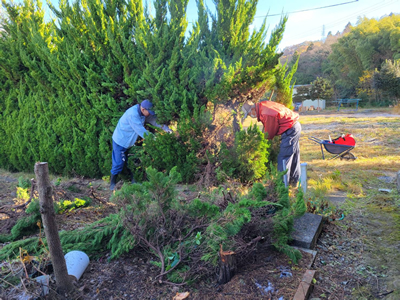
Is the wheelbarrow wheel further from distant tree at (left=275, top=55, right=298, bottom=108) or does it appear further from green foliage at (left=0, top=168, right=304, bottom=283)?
green foliage at (left=0, top=168, right=304, bottom=283)

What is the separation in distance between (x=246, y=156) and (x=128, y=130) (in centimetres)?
212

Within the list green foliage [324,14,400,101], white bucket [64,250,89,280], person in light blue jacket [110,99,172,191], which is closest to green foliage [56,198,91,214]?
person in light blue jacket [110,99,172,191]

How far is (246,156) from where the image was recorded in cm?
447

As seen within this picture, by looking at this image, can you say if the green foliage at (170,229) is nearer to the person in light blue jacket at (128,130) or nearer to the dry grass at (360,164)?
the person in light blue jacket at (128,130)

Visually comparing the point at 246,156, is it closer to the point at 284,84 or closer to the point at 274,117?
the point at 274,117

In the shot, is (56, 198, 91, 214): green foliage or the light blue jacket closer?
(56, 198, 91, 214): green foliage

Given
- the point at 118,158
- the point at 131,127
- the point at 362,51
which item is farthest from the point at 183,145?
the point at 362,51

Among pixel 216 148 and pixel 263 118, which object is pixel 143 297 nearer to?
pixel 216 148

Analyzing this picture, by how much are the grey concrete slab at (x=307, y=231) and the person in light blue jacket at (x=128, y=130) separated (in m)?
2.52

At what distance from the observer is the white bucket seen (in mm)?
2316

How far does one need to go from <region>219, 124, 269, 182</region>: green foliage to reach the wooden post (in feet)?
9.37

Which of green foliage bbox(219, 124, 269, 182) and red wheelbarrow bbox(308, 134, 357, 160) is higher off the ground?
green foliage bbox(219, 124, 269, 182)

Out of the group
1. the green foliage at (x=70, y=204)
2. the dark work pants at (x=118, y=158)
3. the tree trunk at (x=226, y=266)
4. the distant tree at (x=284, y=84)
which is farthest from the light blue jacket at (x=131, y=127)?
the tree trunk at (x=226, y=266)

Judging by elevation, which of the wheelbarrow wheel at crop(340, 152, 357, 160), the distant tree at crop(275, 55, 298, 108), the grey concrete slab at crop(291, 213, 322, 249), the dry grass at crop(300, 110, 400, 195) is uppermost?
the distant tree at crop(275, 55, 298, 108)
